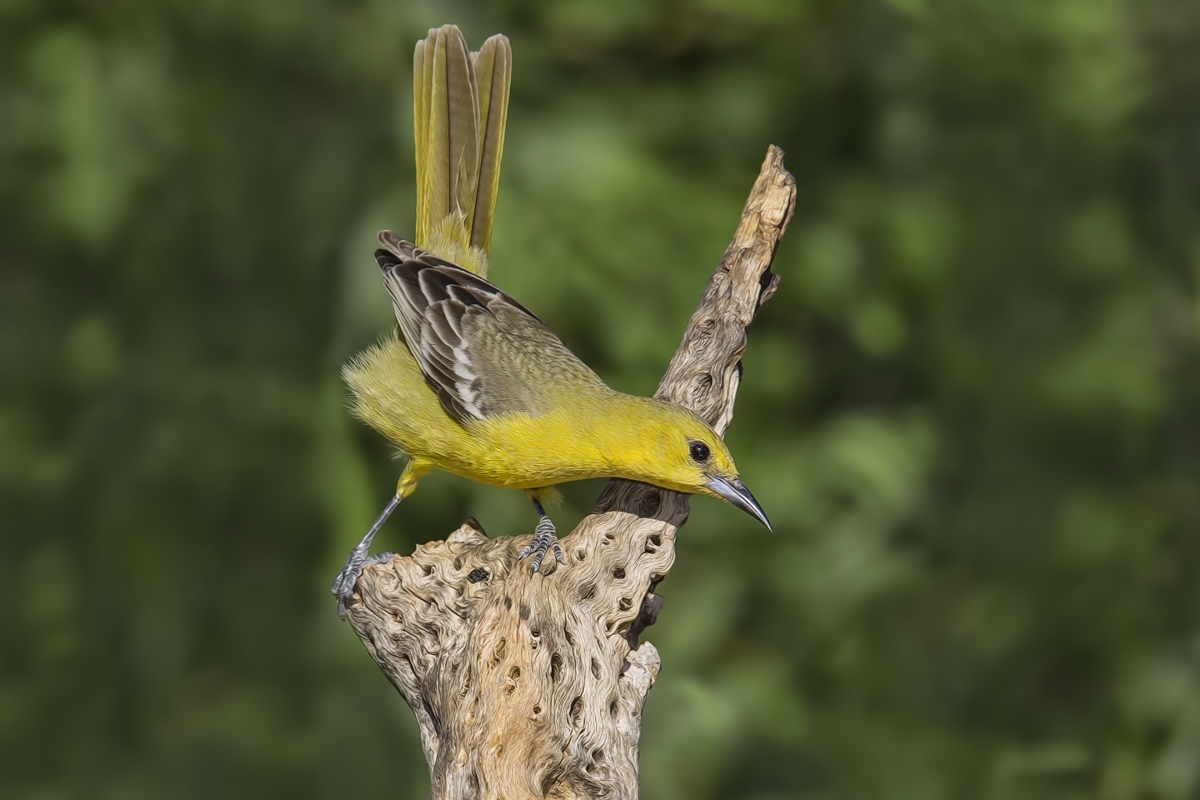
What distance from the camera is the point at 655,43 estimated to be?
503 cm

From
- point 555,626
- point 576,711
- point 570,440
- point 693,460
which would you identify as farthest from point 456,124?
point 576,711

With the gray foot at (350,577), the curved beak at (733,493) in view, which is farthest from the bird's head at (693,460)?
the gray foot at (350,577)

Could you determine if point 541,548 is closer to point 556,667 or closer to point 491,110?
point 556,667

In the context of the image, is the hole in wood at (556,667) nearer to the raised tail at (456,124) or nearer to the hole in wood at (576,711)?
the hole in wood at (576,711)

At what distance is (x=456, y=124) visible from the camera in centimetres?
408

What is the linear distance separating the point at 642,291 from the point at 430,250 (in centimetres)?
99

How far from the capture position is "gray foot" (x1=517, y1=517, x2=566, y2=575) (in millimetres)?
3389

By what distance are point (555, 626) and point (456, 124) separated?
72.3 inches

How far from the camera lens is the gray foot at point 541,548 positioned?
3.39 metres

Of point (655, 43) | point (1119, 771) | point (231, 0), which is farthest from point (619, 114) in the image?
point (1119, 771)

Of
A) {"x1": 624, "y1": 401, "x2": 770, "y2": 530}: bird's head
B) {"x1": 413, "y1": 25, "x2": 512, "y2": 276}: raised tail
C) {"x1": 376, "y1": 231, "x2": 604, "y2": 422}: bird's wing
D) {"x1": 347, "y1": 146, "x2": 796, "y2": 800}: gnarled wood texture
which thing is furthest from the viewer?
{"x1": 413, "y1": 25, "x2": 512, "y2": 276}: raised tail

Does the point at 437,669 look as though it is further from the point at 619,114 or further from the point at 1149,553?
the point at 1149,553

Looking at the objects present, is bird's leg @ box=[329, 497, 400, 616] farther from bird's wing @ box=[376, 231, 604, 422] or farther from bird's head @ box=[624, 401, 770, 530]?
bird's head @ box=[624, 401, 770, 530]

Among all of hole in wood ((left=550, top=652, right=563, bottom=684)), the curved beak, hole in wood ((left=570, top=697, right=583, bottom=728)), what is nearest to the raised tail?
the curved beak
